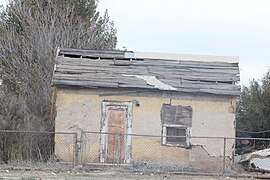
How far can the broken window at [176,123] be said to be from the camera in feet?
64.5

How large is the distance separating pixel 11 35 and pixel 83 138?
501 inches

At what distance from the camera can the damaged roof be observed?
1970 cm

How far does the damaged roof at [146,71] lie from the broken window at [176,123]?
2.34 ft

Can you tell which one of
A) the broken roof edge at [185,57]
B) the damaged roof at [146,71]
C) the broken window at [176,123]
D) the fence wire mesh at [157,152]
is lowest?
the fence wire mesh at [157,152]

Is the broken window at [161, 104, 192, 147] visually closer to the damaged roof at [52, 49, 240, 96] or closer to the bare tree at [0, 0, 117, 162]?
the damaged roof at [52, 49, 240, 96]

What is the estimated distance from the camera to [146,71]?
67.4ft

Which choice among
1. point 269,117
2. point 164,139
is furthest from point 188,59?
point 269,117

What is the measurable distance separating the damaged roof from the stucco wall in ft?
1.24

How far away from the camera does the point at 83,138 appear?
1945 cm

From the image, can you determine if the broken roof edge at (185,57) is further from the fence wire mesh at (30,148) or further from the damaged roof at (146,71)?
the fence wire mesh at (30,148)

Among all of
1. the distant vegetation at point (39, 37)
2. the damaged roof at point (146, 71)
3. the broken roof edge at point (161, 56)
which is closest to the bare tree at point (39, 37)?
the distant vegetation at point (39, 37)

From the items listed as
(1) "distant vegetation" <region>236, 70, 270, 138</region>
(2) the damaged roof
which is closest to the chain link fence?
(2) the damaged roof

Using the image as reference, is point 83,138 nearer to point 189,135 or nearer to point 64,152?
point 64,152

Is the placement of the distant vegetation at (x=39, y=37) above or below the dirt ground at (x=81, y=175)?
above
